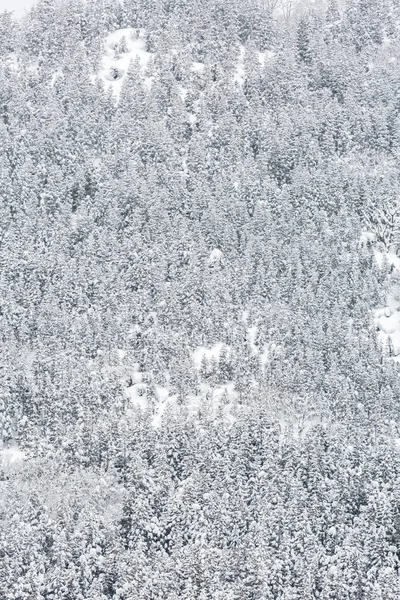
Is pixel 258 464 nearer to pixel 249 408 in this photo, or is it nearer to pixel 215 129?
pixel 249 408

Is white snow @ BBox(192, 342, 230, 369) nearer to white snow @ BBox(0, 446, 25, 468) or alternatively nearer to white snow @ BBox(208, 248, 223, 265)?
white snow @ BBox(208, 248, 223, 265)

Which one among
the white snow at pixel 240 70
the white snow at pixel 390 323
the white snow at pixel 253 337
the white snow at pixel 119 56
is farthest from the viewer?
the white snow at pixel 240 70

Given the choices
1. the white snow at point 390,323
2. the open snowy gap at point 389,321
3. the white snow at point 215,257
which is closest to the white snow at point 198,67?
the white snow at point 215,257

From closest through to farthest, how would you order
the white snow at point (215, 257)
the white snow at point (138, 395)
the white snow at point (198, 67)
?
the white snow at point (138, 395)
the white snow at point (215, 257)
the white snow at point (198, 67)

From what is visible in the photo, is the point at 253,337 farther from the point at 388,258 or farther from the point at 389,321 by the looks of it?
the point at 388,258

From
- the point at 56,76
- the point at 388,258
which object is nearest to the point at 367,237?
the point at 388,258

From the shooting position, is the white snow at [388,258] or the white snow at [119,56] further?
the white snow at [119,56]

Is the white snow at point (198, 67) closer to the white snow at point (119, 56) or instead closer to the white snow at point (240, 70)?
the white snow at point (240, 70)

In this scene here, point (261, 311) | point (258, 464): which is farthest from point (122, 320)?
point (258, 464)
